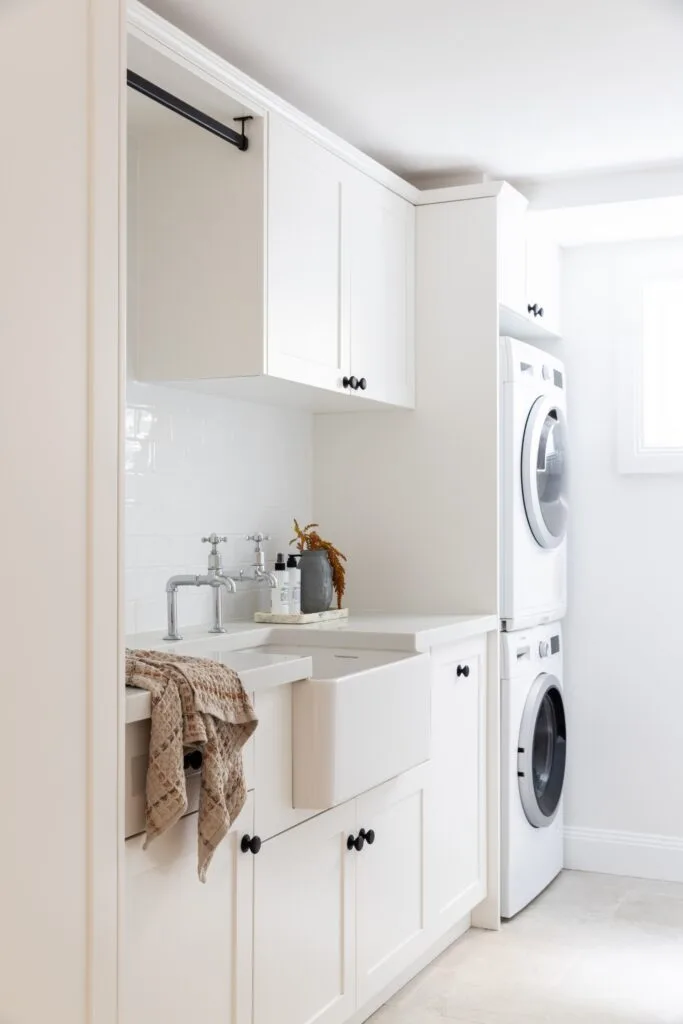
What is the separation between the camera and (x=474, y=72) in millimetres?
2977

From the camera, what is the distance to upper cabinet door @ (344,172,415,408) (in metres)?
3.31

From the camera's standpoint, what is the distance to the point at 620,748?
4277 millimetres

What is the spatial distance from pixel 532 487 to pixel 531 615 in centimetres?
43

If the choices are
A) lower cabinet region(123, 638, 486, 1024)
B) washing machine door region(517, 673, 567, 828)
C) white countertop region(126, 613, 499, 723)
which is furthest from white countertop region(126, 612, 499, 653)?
washing machine door region(517, 673, 567, 828)

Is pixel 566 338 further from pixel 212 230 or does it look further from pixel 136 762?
pixel 136 762

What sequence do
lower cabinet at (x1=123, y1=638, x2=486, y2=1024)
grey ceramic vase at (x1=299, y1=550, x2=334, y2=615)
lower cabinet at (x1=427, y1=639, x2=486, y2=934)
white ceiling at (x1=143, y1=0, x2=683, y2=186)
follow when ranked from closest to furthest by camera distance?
1. lower cabinet at (x1=123, y1=638, x2=486, y2=1024)
2. white ceiling at (x1=143, y1=0, x2=683, y2=186)
3. lower cabinet at (x1=427, y1=639, x2=486, y2=934)
4. grey ceramic vase at (x1=299, y1=550, x2=334, y2=615)

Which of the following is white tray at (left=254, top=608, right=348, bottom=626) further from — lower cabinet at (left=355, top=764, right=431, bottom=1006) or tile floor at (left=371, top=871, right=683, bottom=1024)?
tile floor at (left=371, top=871, right=683, bottom=1024)

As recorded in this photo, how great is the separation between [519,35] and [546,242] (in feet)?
4.92

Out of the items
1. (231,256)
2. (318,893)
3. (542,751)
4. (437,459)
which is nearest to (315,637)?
(318,893)

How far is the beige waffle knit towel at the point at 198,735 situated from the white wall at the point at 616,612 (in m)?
2.53

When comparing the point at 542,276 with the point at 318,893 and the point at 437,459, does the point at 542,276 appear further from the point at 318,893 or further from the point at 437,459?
the point at 318,893

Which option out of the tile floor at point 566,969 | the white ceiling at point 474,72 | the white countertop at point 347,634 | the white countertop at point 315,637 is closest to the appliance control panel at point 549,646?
the white countertop at point 315,637

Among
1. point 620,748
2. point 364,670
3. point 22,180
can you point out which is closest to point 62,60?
point 22,180

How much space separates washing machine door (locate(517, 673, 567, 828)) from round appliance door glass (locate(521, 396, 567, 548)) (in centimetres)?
52
